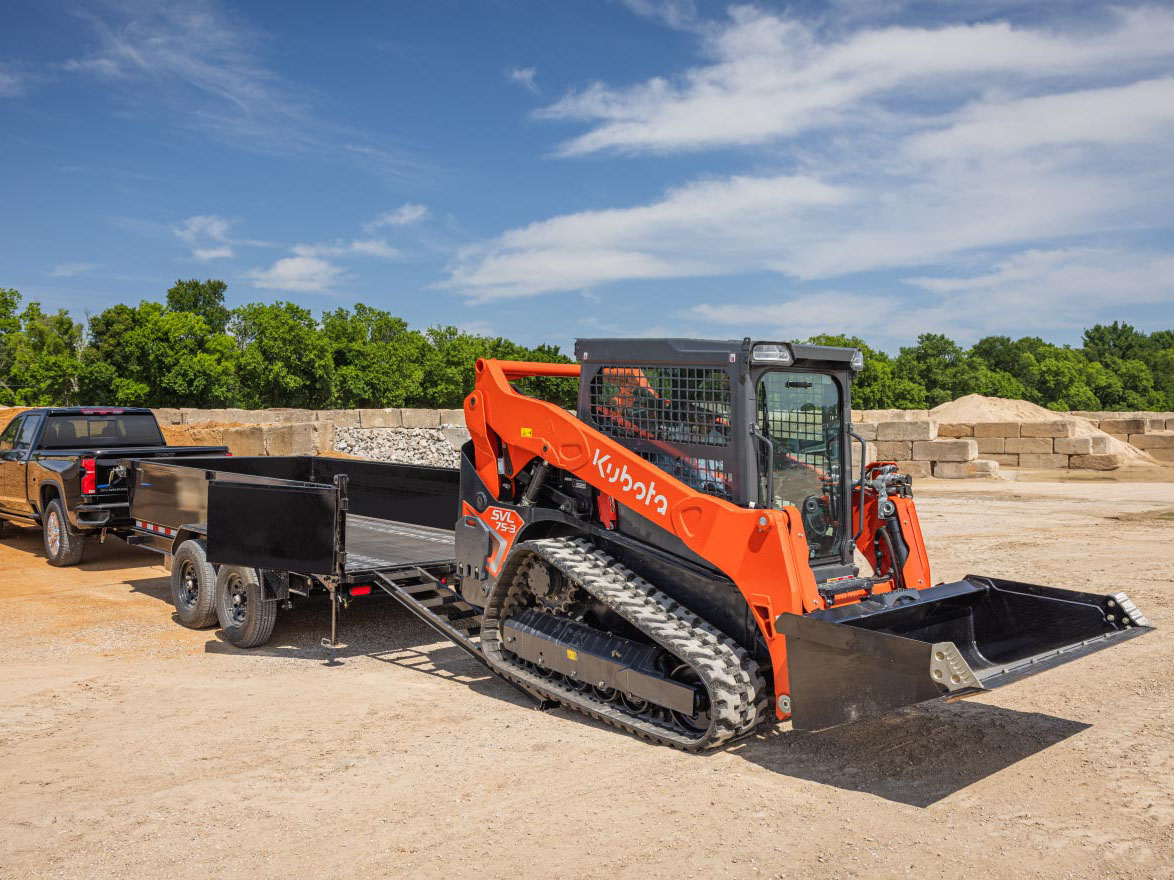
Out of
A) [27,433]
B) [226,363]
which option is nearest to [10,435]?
[27,433]

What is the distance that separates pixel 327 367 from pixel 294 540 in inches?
1996

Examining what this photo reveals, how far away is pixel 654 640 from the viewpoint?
18.4ft

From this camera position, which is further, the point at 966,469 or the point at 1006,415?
the point at 1006,415

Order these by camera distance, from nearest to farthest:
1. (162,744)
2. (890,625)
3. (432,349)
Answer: (890,625) → (162,744) → (432,349)

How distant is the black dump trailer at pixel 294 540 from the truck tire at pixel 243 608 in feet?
0.04

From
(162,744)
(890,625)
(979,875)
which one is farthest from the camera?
(162,744)

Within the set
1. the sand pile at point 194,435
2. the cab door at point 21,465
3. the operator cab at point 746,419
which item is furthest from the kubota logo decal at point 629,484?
the sand pile at point 194,435

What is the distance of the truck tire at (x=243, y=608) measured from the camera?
803 centimetres

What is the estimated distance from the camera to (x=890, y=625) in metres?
5.51

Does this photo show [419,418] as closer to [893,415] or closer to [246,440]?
[246,440]

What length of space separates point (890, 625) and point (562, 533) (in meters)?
2.26

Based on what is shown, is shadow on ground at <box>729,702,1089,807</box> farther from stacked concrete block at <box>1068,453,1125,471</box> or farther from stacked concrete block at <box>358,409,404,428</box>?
stacked concrete block at <box>1068,453,1125,471</box>

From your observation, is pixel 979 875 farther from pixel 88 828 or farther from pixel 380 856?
pixel 88 828

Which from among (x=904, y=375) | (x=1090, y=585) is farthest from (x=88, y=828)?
(x=904, y=375)
